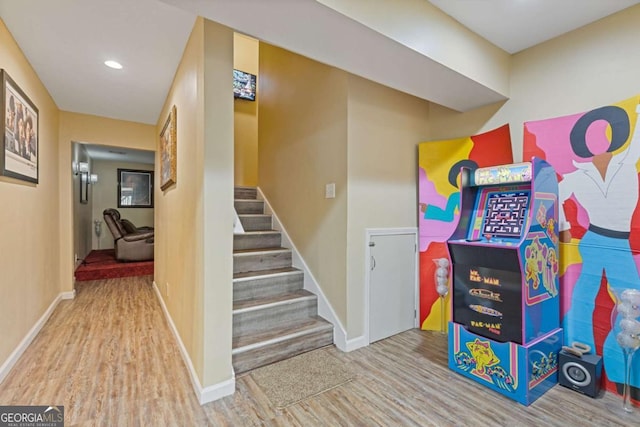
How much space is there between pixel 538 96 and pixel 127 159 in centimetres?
864

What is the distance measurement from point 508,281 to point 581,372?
0.85 m

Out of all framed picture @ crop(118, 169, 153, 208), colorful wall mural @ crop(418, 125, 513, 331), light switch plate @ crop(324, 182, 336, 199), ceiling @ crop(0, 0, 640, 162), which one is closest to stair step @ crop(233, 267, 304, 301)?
light switch plate @ crop(324, 182, 336, 199)

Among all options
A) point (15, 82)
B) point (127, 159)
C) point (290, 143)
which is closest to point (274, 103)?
point (290, 143)

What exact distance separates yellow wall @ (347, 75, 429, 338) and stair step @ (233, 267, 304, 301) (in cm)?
73

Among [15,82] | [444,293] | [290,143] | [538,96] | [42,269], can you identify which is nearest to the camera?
[15,82]

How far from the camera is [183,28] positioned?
2191 millimetres

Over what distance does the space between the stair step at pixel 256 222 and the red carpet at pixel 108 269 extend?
10.8 feet

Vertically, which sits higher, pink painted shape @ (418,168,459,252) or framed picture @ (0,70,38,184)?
framed picture @ (0,70,38,184)

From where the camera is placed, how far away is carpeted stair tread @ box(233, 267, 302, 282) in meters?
2.94

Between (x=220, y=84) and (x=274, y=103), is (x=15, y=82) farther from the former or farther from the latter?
(x=274, y=103)

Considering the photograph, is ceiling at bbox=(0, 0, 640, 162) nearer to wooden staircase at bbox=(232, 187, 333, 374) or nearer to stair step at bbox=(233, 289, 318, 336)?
wooden staircase at bbox=(232, 187, 333, 374)

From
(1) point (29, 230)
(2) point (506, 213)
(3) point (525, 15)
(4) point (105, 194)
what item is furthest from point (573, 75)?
(4) point (105, 194)

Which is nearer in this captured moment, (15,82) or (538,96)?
(15,82)

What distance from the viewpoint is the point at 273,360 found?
8.16 ft
